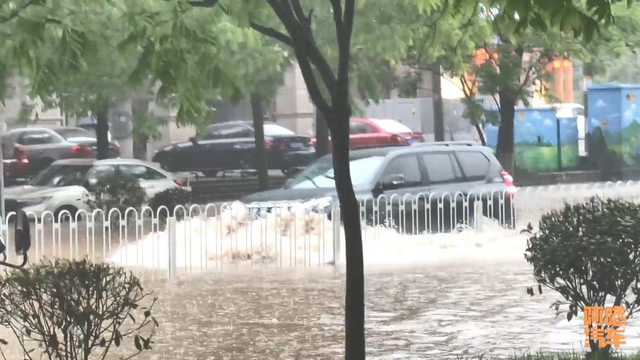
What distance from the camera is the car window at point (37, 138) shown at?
105 feet

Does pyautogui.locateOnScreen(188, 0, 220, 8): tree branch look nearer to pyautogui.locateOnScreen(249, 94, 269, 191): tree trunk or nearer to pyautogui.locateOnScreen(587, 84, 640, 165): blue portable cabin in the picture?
pyautogui.locateOnScreen(249, 94, 269, 191): tree trunk

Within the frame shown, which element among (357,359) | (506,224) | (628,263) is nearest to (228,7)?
(357,359)

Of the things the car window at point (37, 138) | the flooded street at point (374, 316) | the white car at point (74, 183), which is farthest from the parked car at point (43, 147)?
the flooded street at point (374, 316)

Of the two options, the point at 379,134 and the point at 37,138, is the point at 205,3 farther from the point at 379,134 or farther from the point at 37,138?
the point at 379,134

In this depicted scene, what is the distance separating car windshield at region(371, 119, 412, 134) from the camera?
34.3m

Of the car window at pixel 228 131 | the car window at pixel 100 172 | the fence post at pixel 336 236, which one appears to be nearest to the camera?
the fence post at pixel 336 236

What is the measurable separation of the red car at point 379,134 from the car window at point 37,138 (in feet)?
24.5

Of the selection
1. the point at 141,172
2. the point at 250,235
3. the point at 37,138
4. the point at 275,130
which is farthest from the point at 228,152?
the point at 250,235

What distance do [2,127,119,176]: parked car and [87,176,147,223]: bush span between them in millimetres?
10192

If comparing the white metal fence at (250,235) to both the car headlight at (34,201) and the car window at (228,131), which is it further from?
the car window at (228,131)

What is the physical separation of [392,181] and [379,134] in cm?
1529

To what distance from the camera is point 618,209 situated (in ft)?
25.5

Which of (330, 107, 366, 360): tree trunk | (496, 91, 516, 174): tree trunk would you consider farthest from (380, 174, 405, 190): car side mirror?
(330, 107, 366, 360): tree trunk

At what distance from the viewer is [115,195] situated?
21.3 metres
